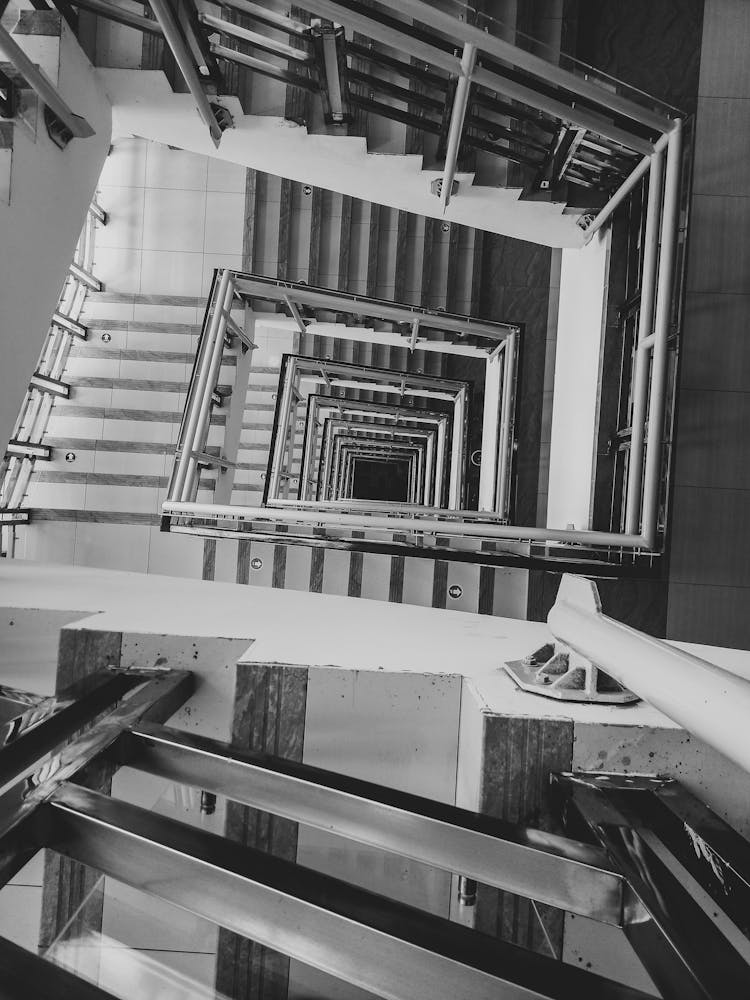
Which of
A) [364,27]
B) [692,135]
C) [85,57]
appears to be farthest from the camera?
[692,135]

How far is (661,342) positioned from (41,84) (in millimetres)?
2928

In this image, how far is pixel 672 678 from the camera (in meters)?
0.95

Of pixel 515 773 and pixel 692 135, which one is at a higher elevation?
pixel 692 135

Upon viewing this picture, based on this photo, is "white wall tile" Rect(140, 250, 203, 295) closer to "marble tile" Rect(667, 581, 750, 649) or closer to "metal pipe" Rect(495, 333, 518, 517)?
"metal pipe" Rect(495, 333, 518, 517)

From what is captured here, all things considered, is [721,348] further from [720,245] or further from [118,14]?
[118,14]

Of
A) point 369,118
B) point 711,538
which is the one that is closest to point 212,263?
point 369,118

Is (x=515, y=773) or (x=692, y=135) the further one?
(x=692, y=135)

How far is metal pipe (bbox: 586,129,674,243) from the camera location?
3416 millimetres

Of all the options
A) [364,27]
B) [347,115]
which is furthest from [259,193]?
[364,27]

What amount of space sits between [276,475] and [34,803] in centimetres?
503

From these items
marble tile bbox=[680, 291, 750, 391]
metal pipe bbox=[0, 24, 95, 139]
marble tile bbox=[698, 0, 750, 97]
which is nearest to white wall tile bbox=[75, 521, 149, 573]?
metal pipe bbox=[0, 24, 95, 139]

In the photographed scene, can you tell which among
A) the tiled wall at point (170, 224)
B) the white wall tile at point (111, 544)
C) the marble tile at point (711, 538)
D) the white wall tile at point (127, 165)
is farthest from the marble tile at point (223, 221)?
the marble tile at point (711, 538)

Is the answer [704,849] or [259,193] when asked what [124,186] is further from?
[704,849]

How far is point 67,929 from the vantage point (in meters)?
1.20
